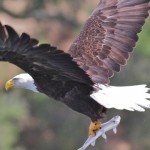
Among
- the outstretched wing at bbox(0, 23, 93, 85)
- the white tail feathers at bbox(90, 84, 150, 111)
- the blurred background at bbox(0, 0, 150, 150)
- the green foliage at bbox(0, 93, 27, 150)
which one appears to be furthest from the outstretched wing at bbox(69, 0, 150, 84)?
the green foliage at bbox(0, 93, 27, 150)

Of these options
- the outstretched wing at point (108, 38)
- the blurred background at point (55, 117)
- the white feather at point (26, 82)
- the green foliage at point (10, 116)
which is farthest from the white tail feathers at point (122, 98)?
the green foliage at point (10, 116)

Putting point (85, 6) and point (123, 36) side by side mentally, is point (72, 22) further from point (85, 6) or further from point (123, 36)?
point (123, 36)

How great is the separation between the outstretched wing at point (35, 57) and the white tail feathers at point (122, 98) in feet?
0.82

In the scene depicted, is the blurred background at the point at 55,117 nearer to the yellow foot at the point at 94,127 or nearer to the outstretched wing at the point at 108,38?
the outstretched wing at the point at 108,38

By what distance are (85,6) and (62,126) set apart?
4.17 meters

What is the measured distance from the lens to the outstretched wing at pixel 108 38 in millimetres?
7254

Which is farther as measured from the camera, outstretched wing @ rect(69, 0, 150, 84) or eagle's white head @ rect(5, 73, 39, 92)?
outstretched wing @ rect(69, 0, 150, 84)

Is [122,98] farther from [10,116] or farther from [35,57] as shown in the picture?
[10,116]

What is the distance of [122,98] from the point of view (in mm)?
6949

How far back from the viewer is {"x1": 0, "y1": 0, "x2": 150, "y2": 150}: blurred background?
1569cm

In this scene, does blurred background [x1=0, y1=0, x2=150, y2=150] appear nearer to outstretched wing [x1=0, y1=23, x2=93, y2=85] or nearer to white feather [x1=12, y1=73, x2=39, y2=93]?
white feather [x1=12, y1=73, x2=39, y2=93]

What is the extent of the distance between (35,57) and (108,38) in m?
1.30

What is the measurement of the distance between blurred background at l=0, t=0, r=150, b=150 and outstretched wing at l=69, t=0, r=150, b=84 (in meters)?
6.93

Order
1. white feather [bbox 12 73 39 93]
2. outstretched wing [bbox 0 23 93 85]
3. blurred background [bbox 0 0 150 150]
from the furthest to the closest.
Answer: blurred background [bbox 0 0 150 150]
white feather [bbox 12 73 39 93]
outstretched wing [bbox 0 23 93 85]
